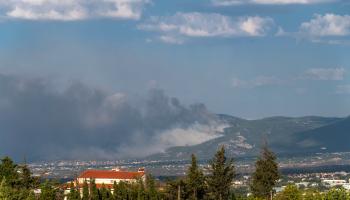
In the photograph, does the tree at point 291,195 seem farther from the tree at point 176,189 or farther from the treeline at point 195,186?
the tree at point 176,189

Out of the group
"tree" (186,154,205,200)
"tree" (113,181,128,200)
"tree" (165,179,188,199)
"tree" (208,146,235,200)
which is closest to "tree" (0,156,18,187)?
"tree" (113,181,128,200)

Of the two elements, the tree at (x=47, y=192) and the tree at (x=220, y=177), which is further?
the tree at (x=220, y=177)

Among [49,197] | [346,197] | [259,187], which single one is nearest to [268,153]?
[259,187]

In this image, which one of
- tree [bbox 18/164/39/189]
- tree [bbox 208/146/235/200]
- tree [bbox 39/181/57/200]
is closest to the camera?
tree [bbox 39/181/57/200]

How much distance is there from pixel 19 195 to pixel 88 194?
3783cm

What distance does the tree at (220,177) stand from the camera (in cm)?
11719

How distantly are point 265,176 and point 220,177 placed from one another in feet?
50.3

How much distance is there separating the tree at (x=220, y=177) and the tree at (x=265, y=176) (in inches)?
517

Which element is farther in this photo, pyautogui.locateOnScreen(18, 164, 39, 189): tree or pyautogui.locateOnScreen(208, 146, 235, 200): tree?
pyautogui.locateOnScreen(18, 164, 39, 189): tree

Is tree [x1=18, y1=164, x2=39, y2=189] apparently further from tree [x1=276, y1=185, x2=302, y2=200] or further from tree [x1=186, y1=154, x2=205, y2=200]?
tree [x1=276, y1=185, x2=302, y2=200]

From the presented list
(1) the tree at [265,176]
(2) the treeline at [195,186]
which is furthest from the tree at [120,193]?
(1) the tree at [265,176]

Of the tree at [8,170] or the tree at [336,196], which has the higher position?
the tree at [8,170]

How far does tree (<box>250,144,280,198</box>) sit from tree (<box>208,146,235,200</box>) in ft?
43.0

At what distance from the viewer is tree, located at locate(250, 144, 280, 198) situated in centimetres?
13012
